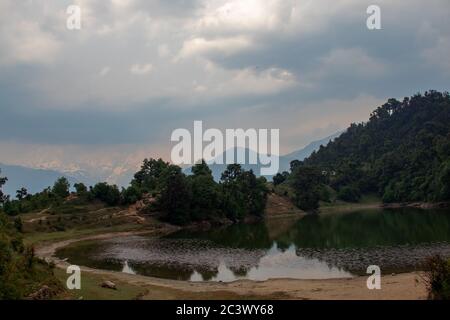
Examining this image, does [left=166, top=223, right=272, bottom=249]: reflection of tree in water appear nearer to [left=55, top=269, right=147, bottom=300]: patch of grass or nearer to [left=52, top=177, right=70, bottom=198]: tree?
[left=55, top=269, right=147, bottom=300]: patch of grass

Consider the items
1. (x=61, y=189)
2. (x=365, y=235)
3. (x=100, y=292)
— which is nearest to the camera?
(x=100, y=292)

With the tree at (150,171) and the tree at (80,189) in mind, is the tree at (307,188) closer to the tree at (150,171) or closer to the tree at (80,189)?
the tree at (150,171)

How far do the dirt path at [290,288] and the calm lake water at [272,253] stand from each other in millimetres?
4736

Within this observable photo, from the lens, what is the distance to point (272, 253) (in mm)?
74125

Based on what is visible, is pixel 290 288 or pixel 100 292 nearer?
pixel 100 292

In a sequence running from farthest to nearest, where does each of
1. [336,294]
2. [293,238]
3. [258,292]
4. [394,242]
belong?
1. [293,238]
2. [394,242]
3. [258,292]
4. [336,294]

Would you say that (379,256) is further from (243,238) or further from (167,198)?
(167,198)

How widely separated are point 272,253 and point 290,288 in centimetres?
3182

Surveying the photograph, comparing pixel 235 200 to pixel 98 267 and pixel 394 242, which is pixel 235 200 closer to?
pixel 394 242

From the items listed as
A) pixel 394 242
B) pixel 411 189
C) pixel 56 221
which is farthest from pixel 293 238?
pixel 411 189

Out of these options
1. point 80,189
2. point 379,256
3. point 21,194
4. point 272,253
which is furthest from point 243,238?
point 21,194
